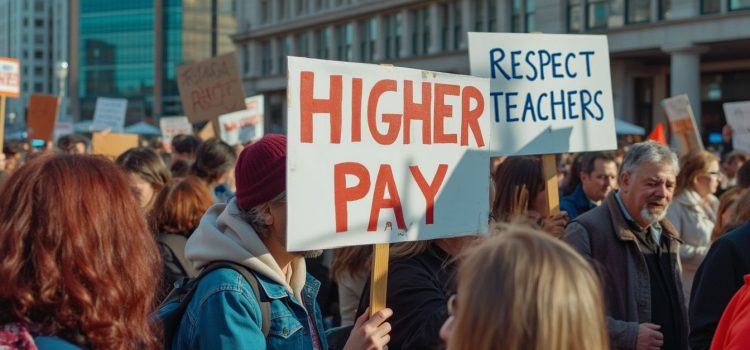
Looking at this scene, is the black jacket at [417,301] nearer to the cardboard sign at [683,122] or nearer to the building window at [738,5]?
the cardboard sign at [683,122]

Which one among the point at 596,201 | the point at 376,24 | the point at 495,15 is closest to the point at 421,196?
the point at 596,201

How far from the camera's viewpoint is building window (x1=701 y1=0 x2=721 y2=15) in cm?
2758

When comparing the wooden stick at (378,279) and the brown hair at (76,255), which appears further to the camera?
the wooden stick at (378,279)

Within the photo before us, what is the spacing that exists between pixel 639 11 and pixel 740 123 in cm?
1944

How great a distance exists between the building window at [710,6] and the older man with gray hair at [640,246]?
2460 cm

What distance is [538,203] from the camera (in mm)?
5820

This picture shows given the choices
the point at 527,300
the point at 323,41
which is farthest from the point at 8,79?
the point at 323,41

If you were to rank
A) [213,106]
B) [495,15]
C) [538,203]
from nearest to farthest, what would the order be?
[538,203]
[213,106]
[495,15]

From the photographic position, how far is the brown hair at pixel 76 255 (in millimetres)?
2154

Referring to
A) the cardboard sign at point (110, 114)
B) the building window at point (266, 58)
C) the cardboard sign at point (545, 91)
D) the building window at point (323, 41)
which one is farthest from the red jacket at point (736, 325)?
the building window at point (266, 58)

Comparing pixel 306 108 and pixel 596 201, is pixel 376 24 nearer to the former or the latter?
pixel 596 201

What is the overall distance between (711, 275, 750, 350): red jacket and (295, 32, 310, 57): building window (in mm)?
47321

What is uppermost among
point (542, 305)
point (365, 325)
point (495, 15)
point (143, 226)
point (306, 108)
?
point (495, 15)

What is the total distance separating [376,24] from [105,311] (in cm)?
4251
